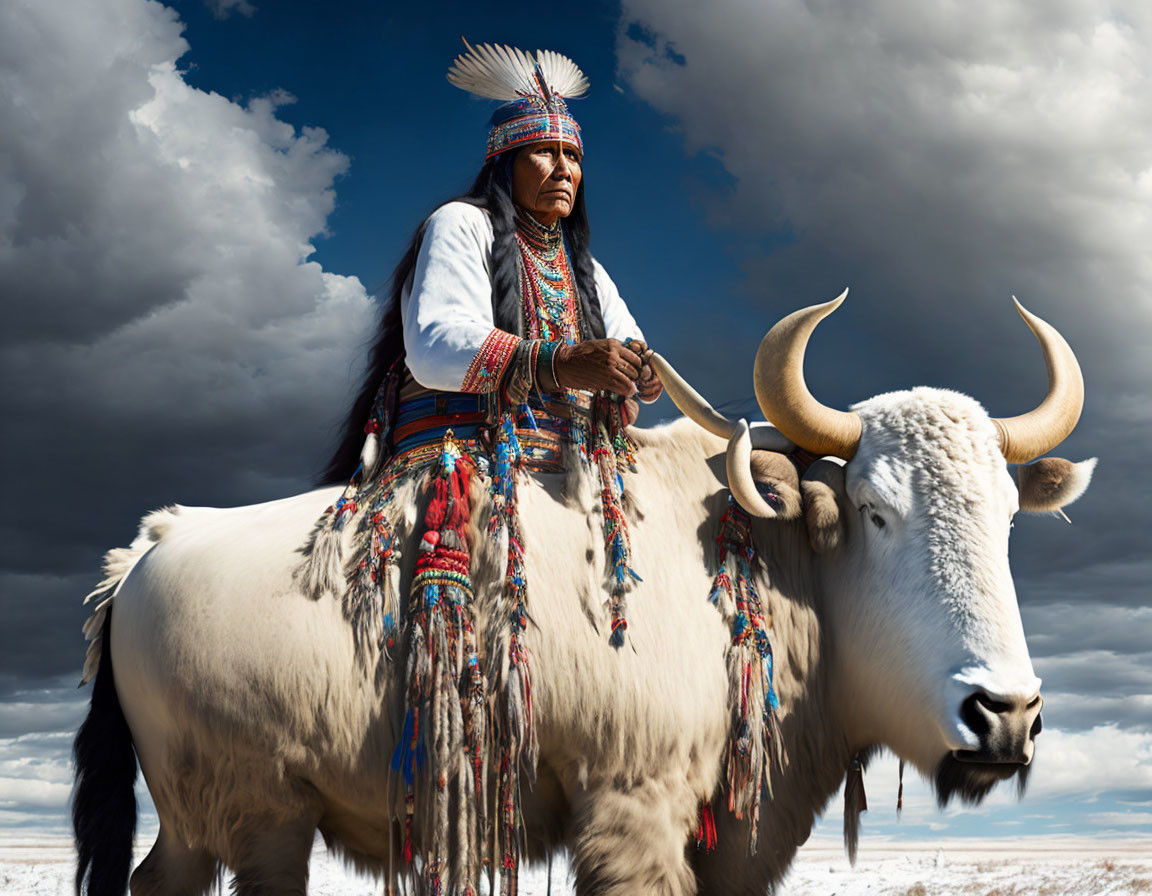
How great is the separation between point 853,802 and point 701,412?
183 cm

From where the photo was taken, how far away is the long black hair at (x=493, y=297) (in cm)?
448

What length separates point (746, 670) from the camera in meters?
3.96

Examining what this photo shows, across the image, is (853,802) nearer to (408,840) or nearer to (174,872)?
(408,840)

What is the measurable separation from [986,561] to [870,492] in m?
0.51

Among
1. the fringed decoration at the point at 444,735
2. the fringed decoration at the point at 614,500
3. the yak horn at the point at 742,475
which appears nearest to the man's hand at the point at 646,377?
the fringed decoration at the point at 614,500

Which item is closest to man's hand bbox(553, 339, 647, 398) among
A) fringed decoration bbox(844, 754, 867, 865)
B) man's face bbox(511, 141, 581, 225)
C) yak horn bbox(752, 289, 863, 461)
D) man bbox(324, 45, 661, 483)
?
man bbox(324, 45, 661, 483)

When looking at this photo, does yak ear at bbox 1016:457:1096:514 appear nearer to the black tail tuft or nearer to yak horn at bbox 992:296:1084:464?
yak horn at bbox 992:296:1084:464

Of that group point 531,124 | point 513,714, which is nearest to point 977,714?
point 513,714

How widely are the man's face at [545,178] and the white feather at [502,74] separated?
0.35 m

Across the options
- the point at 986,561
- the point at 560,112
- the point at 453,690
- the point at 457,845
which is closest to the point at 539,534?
the point at 453,690

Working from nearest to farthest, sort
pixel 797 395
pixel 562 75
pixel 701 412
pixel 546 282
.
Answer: pixel 797 395
pixel 701 412
pixel 546 282
pixel 562 75

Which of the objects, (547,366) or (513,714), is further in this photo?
(547,366)

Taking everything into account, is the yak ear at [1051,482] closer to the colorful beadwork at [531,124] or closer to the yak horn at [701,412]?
the yak horn at [701,412]

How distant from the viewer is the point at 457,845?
369cm
